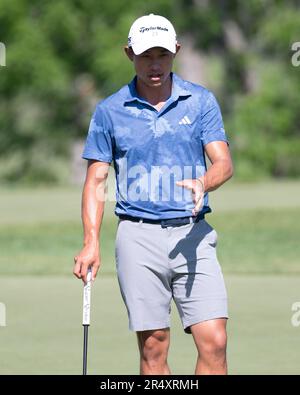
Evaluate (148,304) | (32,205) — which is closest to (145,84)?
(148,304)

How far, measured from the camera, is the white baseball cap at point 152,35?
22.7 ft

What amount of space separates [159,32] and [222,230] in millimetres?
13067

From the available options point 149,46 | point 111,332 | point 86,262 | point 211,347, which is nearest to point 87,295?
point 86,262

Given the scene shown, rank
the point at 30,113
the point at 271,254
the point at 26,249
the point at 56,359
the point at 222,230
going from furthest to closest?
the point at 30,113 → the point at 222,230 → the point at 26,249 → the point at 271,254 → the point at 56,359

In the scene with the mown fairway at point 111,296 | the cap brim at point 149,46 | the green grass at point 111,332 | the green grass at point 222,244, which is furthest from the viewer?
the green grass at point 222,244

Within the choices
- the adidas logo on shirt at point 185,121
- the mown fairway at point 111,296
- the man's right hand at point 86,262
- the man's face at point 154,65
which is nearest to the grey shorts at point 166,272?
the man's right hand at point 86,262

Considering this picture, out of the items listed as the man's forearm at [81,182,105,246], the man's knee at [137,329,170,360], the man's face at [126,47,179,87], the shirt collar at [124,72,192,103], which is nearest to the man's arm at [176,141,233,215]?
the shirt collar at [124,72,192,103]

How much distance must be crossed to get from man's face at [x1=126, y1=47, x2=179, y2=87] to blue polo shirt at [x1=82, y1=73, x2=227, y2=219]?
0.12 m

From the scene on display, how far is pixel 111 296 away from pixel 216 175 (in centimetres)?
603

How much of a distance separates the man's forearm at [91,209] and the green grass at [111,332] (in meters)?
1.88

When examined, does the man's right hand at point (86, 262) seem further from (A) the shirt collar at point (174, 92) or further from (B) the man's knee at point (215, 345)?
(A) the shirt collar at point (174, 92)
